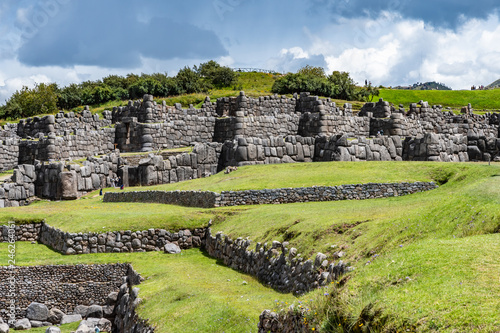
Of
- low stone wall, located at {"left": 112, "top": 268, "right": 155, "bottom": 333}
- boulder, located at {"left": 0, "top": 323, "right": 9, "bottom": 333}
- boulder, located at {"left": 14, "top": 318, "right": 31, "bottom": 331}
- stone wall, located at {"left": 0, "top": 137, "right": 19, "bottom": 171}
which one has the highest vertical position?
stone wall, located at {"left": 0, "top": 137, "right": 19, "bottom": 171}

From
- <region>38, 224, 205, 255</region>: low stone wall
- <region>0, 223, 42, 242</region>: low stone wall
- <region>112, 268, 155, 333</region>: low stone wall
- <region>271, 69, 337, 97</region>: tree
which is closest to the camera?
<region>112, 268, 155, 333</region>: low stone wall

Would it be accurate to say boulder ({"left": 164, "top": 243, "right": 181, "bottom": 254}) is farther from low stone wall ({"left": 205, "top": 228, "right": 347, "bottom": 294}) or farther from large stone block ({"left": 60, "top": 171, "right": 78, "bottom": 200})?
large stone block ({"left": 60, "top": 171, "right": 78, "bottom": 200})

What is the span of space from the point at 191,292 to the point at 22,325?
7609 mm

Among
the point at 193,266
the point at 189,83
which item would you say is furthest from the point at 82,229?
the point at 189,83

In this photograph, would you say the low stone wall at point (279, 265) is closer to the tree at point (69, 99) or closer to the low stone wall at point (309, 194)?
the low stone wall at point (309, 194)

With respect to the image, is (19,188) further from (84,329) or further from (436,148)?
(436,148)

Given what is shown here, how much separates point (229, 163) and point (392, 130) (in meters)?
13.7

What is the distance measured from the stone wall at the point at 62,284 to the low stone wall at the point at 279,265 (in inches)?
179

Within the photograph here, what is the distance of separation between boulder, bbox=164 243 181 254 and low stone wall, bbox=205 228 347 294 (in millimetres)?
2829

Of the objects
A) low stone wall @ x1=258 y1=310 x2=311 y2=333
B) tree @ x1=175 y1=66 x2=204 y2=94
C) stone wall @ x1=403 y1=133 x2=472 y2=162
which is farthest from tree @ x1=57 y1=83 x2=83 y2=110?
low stone wall @ x1=258 y1=310 x2=311 y2=333

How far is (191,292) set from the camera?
1720cm

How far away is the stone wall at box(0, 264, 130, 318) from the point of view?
2322 centimetres

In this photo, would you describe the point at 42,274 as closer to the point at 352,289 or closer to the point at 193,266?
the point at 193,266

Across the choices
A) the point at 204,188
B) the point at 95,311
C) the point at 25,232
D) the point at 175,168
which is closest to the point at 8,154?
the point at 175,168
